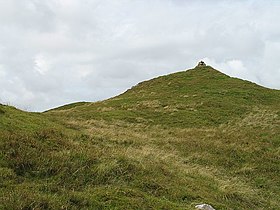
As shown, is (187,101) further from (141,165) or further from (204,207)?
(204,207)

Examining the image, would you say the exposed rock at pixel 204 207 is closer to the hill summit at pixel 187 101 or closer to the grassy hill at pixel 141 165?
the grassy hill at pixel 141 165

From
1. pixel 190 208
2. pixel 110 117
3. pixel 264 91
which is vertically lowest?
pixel 190 208

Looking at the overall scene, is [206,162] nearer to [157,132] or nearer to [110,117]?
[157,132]

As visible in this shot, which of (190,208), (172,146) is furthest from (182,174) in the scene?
(172,146)

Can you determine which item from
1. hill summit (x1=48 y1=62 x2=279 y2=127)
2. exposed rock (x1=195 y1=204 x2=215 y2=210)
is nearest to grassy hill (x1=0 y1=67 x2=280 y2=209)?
exposed rock (x1=195 y1=204 x2=215 y2=210)

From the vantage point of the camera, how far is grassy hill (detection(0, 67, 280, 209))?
9.41 metres

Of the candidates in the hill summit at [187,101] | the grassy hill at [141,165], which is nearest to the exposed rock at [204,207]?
the grassy hill at [141,165]

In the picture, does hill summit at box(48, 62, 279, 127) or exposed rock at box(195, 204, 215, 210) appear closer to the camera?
exposed rock at box(195, 204, 215, 210)

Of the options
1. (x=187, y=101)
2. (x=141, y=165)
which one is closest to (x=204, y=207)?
(x=141, y=165)

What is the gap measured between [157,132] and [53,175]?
70.3 ft

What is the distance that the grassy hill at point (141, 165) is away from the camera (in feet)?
30.9

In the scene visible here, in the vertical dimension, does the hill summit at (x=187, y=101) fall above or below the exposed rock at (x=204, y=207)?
above

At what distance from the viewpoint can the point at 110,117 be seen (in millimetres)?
38531

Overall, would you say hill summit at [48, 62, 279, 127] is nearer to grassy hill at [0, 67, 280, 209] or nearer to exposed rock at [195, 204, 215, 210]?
grassy hill at [0, 67, 280, 209]
